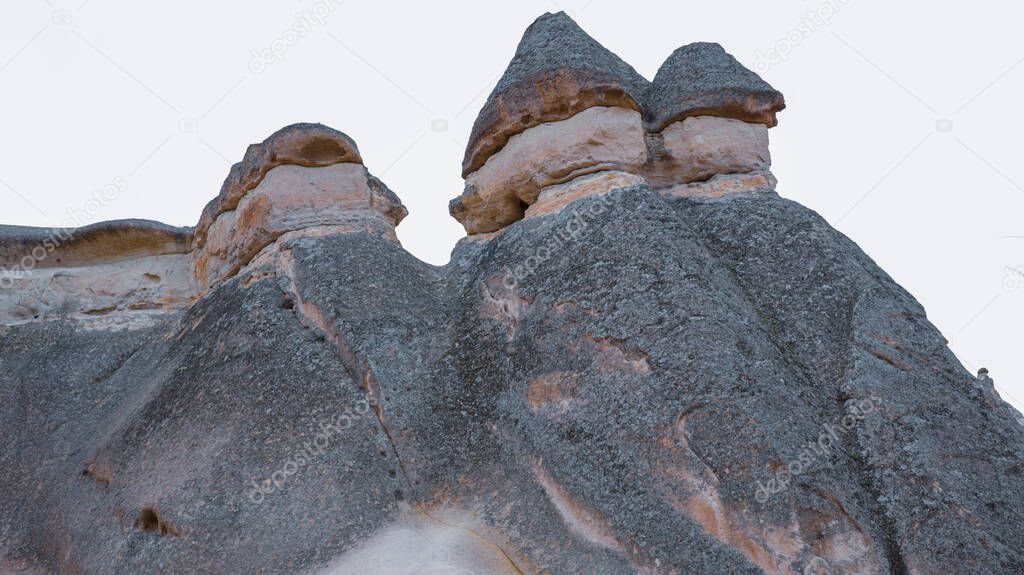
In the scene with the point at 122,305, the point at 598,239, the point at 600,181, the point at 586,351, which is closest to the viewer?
the point at 586,351

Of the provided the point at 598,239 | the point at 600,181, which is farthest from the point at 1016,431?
the point at 600,181

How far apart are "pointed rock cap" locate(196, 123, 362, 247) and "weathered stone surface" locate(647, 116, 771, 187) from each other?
2504 millimetres

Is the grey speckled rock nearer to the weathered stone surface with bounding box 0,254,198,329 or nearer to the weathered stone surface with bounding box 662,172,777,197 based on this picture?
the weathered stone surface with bounding box 662,172,777,197

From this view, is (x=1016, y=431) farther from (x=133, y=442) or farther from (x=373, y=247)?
(x=133, y=442)

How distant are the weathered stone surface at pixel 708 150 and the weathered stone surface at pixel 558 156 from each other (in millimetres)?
343

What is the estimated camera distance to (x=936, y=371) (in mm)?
5020

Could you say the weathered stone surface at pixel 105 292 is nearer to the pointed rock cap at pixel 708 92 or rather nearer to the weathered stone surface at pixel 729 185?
the pointed rock cap at pixel 708 92

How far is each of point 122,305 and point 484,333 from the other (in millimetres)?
4436

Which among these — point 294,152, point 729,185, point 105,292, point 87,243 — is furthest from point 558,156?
point 87,243

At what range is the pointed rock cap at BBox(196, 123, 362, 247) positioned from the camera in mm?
7160

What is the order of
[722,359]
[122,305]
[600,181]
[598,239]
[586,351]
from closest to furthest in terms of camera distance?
[722,359] < [586,351] < [598,239] < [600,181] < [122,305]

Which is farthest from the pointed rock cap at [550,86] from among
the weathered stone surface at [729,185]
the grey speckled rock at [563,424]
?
the grey speckled rock at [563,424]

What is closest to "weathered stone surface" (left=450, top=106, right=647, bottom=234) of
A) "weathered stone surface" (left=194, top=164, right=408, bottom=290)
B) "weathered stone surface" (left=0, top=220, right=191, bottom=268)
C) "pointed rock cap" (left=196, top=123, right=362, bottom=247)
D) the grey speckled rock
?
the grey speckled rock

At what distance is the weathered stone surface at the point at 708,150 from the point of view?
671cm
